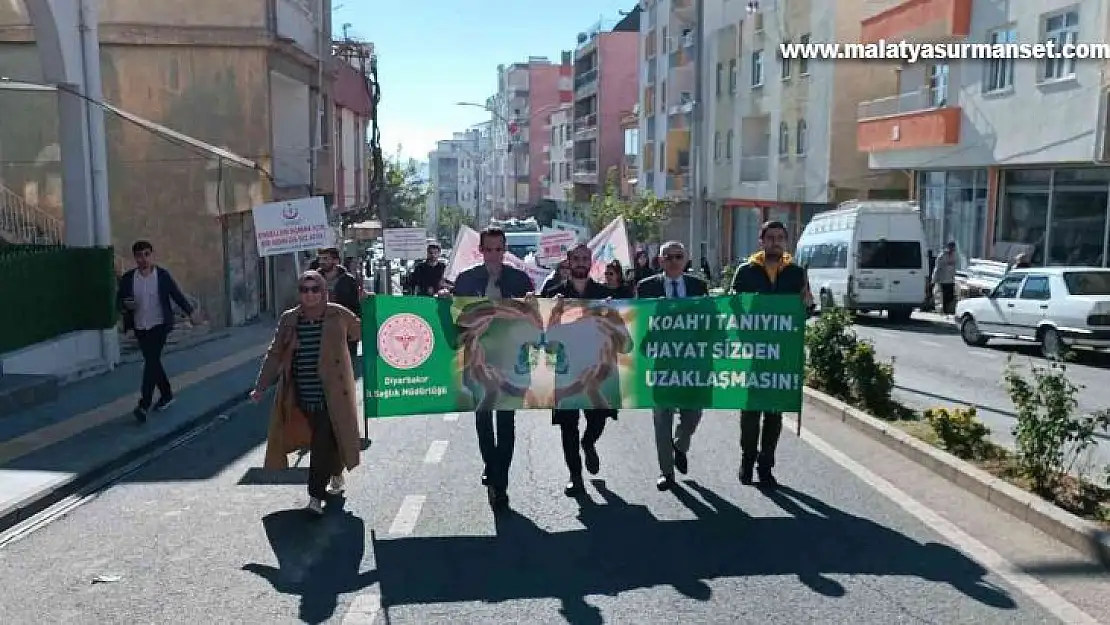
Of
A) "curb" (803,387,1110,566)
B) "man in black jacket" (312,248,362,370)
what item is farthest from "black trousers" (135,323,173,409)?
"curb" (803,387,1110,566)

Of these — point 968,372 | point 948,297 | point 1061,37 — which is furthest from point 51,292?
point 1061,37

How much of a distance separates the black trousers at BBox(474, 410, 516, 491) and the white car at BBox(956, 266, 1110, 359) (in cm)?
1157

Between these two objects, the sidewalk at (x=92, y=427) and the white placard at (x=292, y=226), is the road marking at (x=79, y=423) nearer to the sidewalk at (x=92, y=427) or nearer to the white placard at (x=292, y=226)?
the sidewalk at (x=92, y=427)

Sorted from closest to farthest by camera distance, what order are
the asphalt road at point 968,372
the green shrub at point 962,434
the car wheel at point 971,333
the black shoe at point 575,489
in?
the black shoe at point 575,489, the green shrub at point 962,434, the asphalt road at point 968,372, the car wheel at point 971,333

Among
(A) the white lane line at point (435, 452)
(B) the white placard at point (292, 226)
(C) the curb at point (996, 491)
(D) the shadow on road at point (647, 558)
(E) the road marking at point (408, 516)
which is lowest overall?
(A) the white lane line at point (435, 452)

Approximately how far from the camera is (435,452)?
31.4 feet

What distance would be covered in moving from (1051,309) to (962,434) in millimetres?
9788

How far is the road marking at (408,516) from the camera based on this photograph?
695 centimetres

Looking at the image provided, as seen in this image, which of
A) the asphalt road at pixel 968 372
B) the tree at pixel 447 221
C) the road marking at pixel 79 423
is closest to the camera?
the road marking at pixel 79 423

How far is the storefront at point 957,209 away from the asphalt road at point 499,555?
21103mm

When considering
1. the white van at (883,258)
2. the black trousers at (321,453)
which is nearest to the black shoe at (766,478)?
the black trousers at (321,453)

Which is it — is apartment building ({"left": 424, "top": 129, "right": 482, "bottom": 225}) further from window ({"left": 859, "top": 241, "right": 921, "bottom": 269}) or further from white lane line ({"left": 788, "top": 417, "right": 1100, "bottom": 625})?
white lane line ({"left": 788, "top": 417, "right": 1100, "bottom": 625})

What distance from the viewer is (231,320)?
23.9m

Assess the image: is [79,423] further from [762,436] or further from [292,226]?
[762,436]
